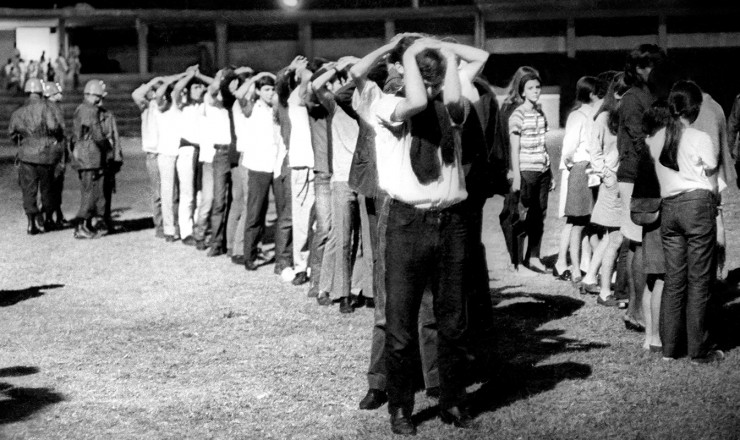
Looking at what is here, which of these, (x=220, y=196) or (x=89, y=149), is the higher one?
(x=89, y=149)

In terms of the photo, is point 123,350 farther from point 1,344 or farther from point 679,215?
point 679,215

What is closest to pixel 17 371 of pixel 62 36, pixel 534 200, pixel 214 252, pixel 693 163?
pixel 693 163

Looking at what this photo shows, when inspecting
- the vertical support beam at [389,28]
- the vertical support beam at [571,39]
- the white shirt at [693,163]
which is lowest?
the white shirt at [693,163]

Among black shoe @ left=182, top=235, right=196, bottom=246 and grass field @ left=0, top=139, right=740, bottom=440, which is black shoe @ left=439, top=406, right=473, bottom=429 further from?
black shoe @ left=182, top=235, right=196, bottom=246

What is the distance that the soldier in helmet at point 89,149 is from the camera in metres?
14.2

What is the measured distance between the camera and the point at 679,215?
6.84 m

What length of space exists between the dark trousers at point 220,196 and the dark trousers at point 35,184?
366cm

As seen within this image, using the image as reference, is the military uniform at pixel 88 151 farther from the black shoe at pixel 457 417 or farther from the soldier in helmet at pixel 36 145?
the black shoe at pixel 457 417

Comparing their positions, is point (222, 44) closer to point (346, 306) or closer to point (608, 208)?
point (346, 306)

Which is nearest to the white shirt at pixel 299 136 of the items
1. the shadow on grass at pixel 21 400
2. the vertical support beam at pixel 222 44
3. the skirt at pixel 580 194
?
the skirt at pixel 580 194

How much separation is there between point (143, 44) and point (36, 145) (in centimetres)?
2000

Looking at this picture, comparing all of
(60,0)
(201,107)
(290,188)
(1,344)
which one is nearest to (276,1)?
(60,0)

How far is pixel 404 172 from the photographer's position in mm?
5566

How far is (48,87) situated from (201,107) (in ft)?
11.1
